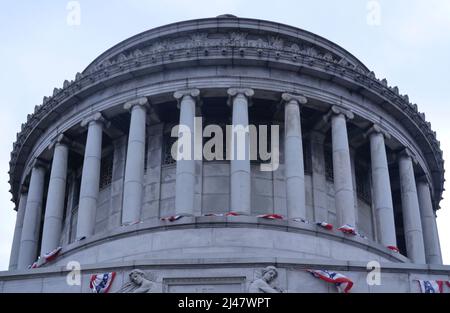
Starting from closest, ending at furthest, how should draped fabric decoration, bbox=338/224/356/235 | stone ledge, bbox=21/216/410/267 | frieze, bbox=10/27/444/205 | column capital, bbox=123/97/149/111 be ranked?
stone ledge, bbox=21/216/410/267 < draped fabric decoration, bbox=338/224/356/235 < column capital, bbox=123/97/149/111 < frieze, bbox=10/27/444/205

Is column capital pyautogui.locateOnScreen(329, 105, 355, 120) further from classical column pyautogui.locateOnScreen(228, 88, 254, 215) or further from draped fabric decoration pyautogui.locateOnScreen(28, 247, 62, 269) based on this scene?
draped fabric decoration pyautogui.locateOnScreen(28, 247, 62, 269)

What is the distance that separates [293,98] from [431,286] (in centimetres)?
1865

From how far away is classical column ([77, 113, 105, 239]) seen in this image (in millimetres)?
45938

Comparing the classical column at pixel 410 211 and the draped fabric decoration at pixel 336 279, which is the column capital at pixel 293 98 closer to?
the classical column at pixel 410 211

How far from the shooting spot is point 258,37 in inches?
2095

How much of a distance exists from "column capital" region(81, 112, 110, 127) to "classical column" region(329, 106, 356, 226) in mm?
12467

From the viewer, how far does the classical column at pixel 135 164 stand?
44.5 meters

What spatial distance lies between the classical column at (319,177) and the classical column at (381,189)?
106 inches

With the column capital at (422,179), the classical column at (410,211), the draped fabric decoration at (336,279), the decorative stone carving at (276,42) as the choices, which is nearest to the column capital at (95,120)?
the decorative stone carving at (276,42)

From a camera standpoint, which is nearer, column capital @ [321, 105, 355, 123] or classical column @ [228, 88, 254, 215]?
classical column @ [228, 88, 254, 215]

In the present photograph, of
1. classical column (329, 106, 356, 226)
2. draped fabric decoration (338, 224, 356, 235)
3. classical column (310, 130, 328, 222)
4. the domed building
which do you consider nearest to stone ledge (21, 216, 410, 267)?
the domed building

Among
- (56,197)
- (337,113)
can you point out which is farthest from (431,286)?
(56,197)

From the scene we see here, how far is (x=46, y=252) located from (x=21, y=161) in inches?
455

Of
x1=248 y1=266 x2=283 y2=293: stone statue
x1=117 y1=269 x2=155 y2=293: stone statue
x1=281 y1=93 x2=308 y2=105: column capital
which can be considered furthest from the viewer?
x1=281 y1=93 x2=308 y2=105: column capital
